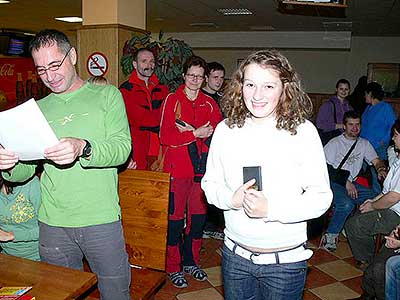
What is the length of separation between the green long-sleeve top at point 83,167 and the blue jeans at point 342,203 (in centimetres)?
277

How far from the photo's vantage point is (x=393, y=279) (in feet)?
7.41

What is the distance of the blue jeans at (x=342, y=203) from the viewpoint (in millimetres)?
3885

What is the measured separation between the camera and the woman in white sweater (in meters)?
1.36

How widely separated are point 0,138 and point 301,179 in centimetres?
103

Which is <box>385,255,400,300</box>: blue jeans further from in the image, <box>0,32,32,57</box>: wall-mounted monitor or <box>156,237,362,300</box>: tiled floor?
<box>0,32,32,57</box>: wall-mounted monitor

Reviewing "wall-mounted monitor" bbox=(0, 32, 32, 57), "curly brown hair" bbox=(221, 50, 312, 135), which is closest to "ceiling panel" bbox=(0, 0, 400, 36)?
"wall-mounted monitor" bbox=(0, 32, 32, 57)

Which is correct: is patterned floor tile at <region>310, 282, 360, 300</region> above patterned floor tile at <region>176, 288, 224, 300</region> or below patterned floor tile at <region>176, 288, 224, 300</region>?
below

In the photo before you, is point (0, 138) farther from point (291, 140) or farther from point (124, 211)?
point (291, 140)

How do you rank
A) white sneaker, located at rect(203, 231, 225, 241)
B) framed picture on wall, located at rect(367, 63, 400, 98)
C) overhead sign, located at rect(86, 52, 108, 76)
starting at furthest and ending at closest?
framed picture on wall, located at rect(367, 63, 400, 98) < overhead sign, located at rect(86, 52, 108, 76) < white sneaker, located at rect(203, 231, 225, 241)

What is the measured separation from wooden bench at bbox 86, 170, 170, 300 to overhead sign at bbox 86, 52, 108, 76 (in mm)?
2331

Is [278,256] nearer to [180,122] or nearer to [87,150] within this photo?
[87,150]

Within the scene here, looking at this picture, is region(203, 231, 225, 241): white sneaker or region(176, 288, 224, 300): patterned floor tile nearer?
region(176, 288, 224, 300): patterned floor tile

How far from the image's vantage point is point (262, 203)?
52.4 inches

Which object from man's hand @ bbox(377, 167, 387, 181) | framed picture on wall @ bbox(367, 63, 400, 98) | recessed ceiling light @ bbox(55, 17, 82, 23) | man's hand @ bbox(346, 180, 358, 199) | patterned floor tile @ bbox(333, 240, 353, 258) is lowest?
patterned floor tile @ bbox(333, 240, 353, 258)
